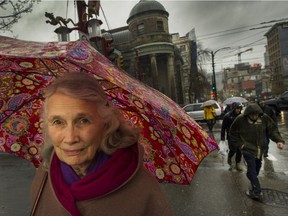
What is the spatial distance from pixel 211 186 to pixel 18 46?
208 inches

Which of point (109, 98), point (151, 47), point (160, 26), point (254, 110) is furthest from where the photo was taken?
point (160, 26)

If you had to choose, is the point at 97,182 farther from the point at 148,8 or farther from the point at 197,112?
the point at 148,8

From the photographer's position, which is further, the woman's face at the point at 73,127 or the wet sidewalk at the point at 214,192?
the wet sidewalk at the point at 214,192

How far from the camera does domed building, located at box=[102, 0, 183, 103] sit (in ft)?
138

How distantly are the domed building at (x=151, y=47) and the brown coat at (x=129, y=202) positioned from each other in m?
40.3

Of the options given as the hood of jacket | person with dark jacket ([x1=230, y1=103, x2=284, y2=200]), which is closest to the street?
person with dark jacket ([x1=230, y1=103, x2=284, y2=200])

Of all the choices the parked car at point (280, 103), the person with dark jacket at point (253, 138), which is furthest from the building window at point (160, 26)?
the person with dark jacket at point (253, 138)

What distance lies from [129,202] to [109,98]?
42.0 inches

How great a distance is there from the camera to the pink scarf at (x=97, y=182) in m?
1.30

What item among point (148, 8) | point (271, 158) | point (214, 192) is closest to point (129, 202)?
point (214, 192)

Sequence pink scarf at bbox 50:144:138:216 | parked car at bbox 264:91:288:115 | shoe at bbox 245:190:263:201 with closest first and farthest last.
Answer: pink scarf at bbox 50:144:138:216 < shoe at bbox 245:190:263:201 < parked car at bbox 264:91:288:115

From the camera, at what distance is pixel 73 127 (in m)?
1.34

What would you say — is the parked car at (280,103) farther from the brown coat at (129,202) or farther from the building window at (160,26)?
the brown coat at (129,202)

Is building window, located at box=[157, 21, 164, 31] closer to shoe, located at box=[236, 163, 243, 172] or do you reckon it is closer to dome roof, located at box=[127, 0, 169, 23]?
dome roof, located at box=[127, 0, 169, 23]
